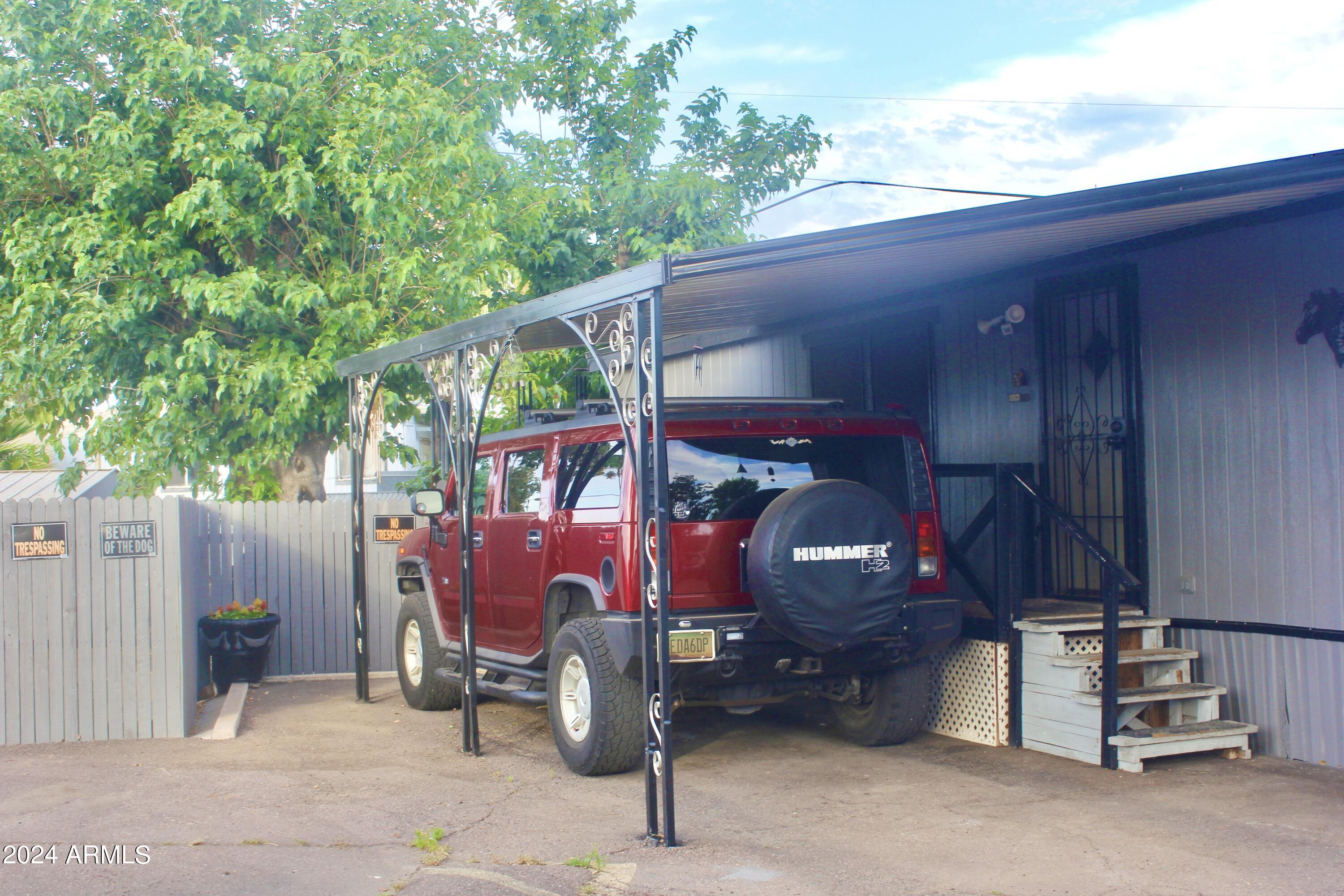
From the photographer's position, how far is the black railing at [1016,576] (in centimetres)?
707

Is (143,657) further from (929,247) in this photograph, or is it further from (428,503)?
(929,247)

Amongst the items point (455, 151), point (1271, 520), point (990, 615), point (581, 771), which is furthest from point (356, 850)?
point (455, 151)

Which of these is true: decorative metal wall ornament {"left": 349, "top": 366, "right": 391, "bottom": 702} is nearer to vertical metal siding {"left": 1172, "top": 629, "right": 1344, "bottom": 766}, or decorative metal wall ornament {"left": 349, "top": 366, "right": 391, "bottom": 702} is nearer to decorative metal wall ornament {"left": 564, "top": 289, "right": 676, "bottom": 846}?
decorative metal wall ornament {"left": 564, "top": 289, "right": 676, "bottom": 846}

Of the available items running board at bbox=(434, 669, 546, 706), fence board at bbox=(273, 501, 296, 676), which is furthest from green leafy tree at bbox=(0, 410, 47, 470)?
running board at bbox=(434, 669, 546, 706)

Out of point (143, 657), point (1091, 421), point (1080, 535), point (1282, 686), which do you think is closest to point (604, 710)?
point (1080, 535)

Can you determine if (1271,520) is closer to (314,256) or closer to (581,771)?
(581,771)

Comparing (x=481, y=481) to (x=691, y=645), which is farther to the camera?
(x=481, y=481)

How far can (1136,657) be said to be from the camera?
7.48 meters

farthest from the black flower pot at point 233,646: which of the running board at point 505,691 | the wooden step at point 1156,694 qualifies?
the wooden step at point 1156,694

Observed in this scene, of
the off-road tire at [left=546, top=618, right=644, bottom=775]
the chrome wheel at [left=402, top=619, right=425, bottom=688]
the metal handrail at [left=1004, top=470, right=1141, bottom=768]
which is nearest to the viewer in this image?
the off-road tire at [left=546, top=618, right=644, bottom=775]

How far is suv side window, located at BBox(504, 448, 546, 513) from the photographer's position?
7.87 metres

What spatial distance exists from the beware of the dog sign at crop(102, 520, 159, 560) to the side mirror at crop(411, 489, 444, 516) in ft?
5.78

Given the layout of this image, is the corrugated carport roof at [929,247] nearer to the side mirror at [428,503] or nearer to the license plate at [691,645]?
the side mirror at [428,503]

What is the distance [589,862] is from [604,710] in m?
1.48
